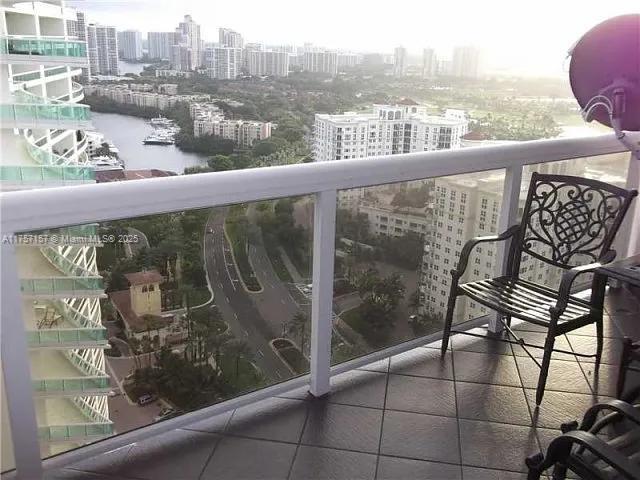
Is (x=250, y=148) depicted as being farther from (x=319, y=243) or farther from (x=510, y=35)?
(x=510, y=35)

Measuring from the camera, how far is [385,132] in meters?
3.17

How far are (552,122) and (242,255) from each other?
2.27 metres

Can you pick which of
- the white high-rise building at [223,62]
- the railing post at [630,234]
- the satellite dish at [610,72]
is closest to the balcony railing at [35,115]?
the white high-rise building at [223,62]

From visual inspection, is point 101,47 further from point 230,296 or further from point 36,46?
point 230,296

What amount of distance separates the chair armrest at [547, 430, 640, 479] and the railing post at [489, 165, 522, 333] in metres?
1.64

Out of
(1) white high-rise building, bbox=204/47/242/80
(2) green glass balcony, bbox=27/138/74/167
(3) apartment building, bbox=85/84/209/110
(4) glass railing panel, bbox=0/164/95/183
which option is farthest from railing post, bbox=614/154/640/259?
(2) green glass balcony, bbox=27/138/74/167

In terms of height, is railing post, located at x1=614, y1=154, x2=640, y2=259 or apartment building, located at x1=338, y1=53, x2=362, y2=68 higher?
apartment building, located at x1=338, y1=53, x2=362, y2=68

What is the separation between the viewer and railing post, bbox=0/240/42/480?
1.70m

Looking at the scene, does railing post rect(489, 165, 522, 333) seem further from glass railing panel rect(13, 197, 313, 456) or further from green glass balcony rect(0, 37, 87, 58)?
green glass balcony rect(0, 37, 87, 58)

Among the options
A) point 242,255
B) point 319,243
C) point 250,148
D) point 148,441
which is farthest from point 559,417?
point 250,148

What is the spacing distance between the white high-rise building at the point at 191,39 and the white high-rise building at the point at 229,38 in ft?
0.50

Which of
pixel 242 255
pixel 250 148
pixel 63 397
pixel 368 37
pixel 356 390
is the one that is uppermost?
pixel 368 37

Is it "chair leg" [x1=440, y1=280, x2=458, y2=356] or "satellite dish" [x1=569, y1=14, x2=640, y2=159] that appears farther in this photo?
"chair leg" [x1=440, y1=280, x2=458, y2=356]

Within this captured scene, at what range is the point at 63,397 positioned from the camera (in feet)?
6.52
